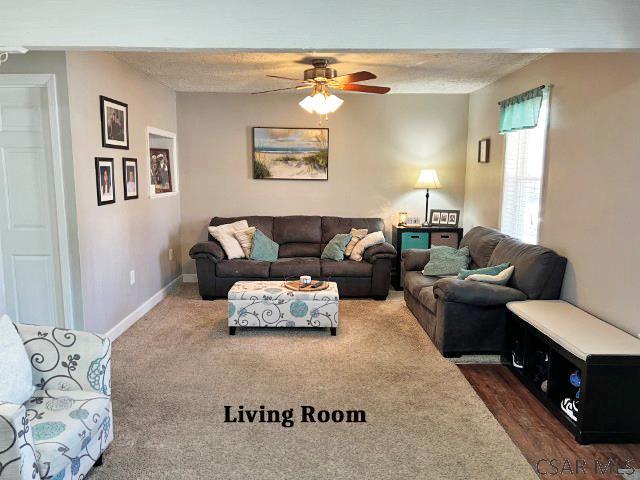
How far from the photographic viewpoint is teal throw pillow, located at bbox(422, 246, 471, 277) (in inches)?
199

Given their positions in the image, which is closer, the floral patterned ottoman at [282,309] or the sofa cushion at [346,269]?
the floral patterned ottoman at [282,309]

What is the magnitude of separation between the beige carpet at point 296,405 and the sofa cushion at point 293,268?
1025 millimetres

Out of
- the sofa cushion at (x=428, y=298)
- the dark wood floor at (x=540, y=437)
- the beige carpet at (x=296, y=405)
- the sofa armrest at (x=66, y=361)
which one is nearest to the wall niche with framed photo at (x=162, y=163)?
the beige carpet at (x=296, y=405)

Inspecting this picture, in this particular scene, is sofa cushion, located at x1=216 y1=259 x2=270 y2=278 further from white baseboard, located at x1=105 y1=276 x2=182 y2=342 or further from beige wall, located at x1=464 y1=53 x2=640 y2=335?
beige wall, located at x1=464 y1=53 x2=640 y2=335

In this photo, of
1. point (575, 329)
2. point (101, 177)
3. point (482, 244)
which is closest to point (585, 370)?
point (575, 329)

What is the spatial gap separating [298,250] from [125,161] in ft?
7.71

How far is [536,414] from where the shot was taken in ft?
10.2

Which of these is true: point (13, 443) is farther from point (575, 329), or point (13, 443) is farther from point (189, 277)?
point (189, 277)

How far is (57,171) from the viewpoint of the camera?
3.67 meters

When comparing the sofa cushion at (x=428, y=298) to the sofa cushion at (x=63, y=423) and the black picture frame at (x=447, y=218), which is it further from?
the sofa cushion at (x=63, y=423)

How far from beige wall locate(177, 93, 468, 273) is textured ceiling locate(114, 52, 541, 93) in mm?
431

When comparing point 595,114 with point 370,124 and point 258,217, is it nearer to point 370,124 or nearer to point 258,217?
point 370,124

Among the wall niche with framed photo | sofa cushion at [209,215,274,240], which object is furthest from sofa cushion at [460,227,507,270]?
the wall niche with framed photo

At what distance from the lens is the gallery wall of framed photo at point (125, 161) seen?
13.7 feet
